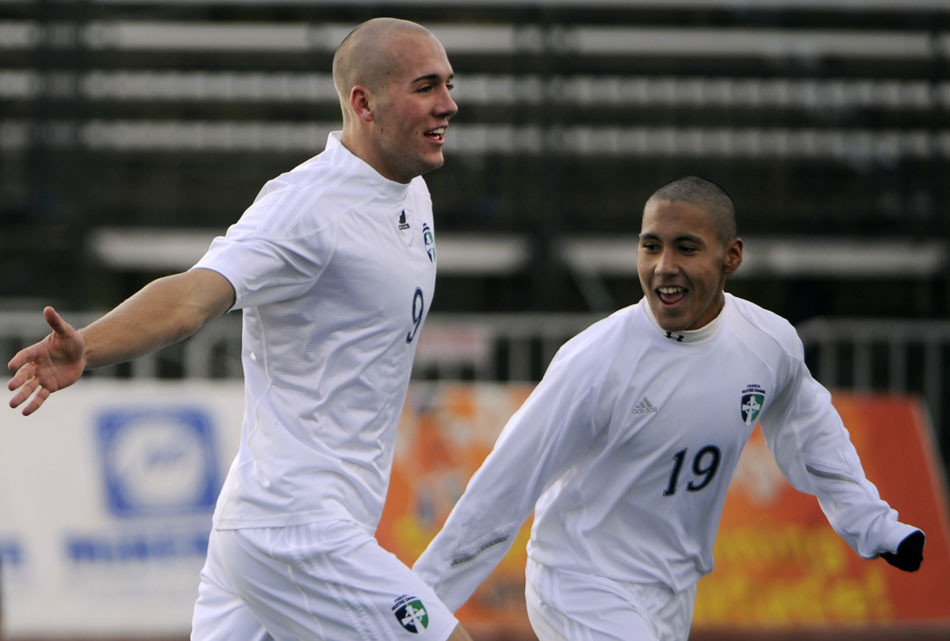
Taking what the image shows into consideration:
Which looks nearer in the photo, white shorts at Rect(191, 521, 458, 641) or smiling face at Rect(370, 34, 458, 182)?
white shorts at Rect(191, 521, 458, 641)

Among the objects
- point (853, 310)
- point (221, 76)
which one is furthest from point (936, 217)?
point (221, 76)

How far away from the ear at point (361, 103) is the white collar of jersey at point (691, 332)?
104 centimetres

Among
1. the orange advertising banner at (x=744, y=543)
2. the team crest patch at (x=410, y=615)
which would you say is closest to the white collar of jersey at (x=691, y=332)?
the team crest patch at (x=410, y=615)

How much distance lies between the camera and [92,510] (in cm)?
940

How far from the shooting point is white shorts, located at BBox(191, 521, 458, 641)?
14.3 ft

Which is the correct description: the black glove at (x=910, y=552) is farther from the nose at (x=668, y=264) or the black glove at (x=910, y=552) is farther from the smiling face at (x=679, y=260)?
the nose at (x=668, y=264)

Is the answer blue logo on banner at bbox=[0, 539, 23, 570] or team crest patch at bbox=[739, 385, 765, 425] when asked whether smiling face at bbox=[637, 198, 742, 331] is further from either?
blue logo on banner at bbox=[0, 539, 23, 570]

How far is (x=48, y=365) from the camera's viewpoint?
376 cm

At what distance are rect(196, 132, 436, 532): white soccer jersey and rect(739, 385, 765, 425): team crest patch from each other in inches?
43.0

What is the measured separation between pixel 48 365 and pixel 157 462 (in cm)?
582

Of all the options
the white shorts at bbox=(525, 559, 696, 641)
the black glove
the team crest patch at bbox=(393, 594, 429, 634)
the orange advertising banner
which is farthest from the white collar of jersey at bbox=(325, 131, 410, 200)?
the orange advertising banner

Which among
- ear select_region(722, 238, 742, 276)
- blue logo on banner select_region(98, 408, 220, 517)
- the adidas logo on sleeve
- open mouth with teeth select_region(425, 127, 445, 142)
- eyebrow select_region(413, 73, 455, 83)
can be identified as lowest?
blue logo on banner select_region(98, 408, 220, 517)

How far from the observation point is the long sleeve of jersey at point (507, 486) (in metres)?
4.83

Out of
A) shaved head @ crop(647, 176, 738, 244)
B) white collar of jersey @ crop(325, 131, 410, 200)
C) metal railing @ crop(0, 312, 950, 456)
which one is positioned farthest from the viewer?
metal railing @ crop(0, 312, 950, 456)
